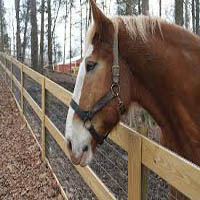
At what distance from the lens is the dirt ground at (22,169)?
15.9 ft

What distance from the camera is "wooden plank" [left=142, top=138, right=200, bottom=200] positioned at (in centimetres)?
164

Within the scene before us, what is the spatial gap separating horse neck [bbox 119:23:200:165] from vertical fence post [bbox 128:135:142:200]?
1.32 ft

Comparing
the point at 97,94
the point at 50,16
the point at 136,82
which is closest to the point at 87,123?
the point at 97,94

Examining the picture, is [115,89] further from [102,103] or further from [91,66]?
[91,66]

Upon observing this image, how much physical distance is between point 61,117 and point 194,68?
10.5 feet

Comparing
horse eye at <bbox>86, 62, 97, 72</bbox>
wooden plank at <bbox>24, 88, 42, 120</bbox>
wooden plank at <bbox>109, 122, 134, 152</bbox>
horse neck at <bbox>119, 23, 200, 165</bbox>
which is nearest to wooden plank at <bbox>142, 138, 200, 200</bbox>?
wooden plank at <bbox>109, 122, 134, 152</bbox>

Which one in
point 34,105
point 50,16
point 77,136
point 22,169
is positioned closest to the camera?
point 77,136

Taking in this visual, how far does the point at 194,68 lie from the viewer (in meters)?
2.72

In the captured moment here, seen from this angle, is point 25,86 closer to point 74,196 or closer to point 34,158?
point 34,158

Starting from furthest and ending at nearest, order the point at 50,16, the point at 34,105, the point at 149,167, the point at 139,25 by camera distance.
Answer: the point at 50,16
the point at 34,105
the point at 139,25
the point at 149,167

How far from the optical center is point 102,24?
8.36 feet

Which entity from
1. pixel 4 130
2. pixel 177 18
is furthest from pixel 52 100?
pixel 177 18

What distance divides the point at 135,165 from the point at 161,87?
663 mm

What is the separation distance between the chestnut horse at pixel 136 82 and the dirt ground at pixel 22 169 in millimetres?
2324
